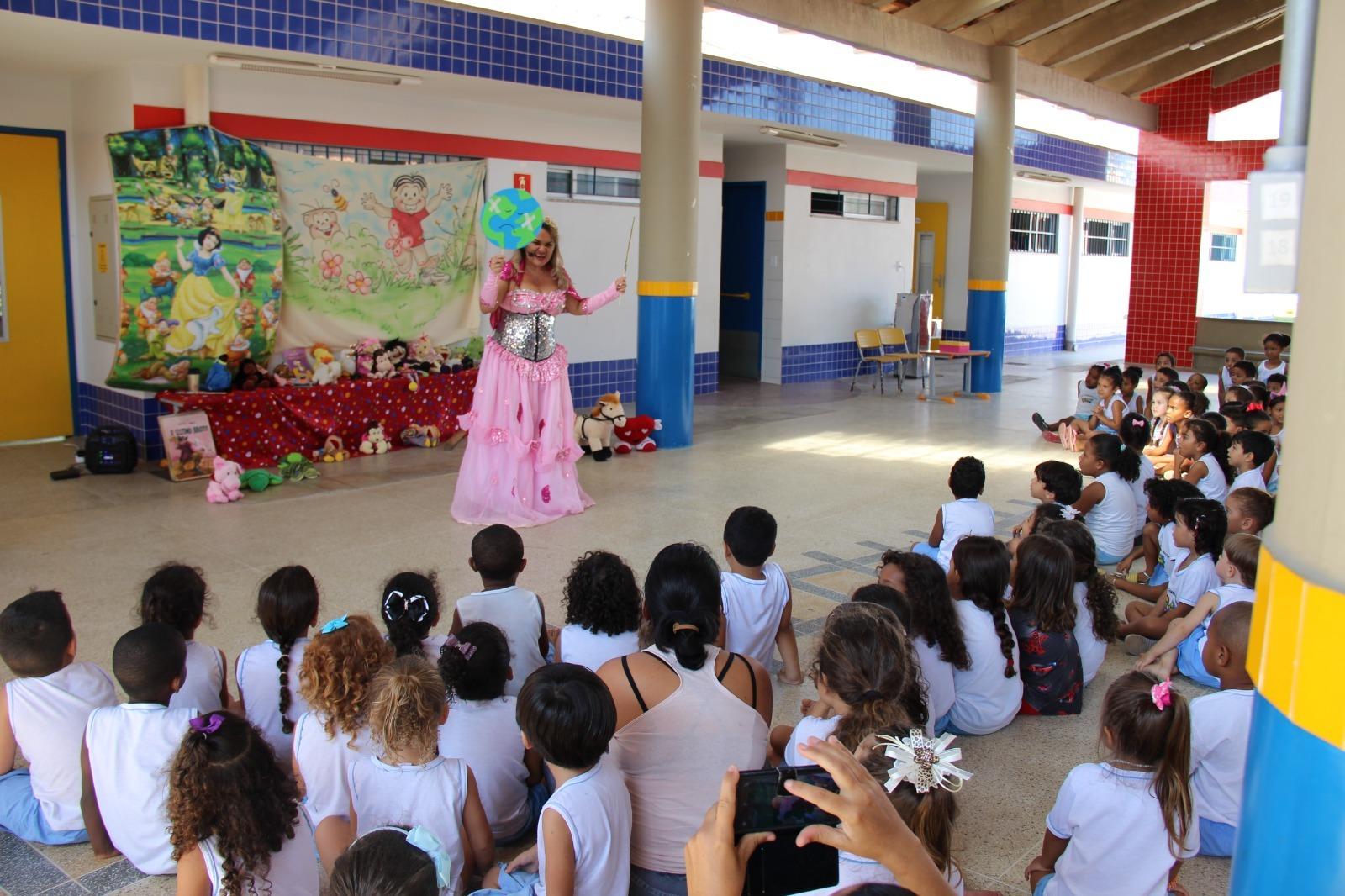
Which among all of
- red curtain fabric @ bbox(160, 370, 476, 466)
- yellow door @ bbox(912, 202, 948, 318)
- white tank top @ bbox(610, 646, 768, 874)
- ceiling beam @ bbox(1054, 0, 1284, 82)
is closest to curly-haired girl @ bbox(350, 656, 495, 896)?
white tank top @ bbox(610, 646, 768, 874)

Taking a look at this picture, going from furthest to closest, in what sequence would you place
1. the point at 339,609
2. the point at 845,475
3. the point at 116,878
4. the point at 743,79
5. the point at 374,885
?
1. the point at 743,79
2. the point at 845,475
3. the point at 339,609
4. the point at 116,878
5. the point at 374,885

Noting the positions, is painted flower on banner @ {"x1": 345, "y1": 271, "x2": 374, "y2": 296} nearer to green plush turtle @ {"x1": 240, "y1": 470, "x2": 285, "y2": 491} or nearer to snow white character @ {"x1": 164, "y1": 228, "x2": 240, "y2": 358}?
snow white character @ {"x1": 164, "y1": 228, "x2": 240, "y2": 358}

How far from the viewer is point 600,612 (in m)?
3.18

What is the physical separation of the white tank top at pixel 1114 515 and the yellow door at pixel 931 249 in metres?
11.5

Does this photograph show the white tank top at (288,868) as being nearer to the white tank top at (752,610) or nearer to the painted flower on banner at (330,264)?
the white tank top at (752,610)

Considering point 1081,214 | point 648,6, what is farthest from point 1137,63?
point 648,6

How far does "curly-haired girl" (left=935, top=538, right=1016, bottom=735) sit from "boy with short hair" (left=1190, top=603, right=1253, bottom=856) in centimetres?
71

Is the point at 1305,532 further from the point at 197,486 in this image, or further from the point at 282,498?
the point at 197,486

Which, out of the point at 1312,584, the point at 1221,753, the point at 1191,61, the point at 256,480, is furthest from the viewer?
the point at 1191,61

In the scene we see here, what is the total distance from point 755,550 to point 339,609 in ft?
6.78

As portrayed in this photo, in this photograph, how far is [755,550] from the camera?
11.9 ft

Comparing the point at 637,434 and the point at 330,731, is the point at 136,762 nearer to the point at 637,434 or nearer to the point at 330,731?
the point at 330,731

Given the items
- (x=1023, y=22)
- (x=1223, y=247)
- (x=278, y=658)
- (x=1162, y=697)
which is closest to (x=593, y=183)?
(x=1023, y=22)

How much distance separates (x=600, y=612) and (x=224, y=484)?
429 cm
